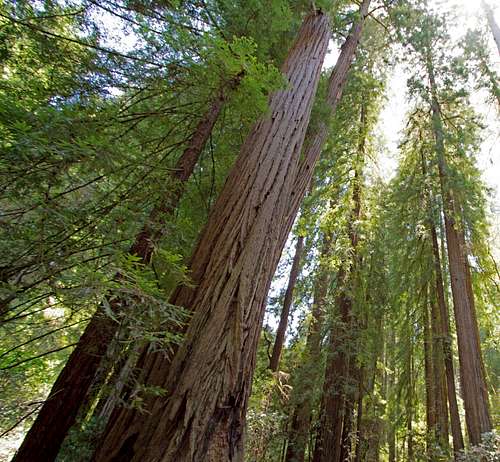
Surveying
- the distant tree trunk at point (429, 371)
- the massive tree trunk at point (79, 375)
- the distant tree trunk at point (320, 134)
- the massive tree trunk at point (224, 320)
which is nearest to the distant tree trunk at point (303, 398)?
the distant tree trunk at point (429, 371)

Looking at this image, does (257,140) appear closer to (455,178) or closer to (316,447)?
(455,178)

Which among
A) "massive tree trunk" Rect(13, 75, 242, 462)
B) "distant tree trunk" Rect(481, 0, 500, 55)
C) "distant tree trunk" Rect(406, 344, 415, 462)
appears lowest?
"massive tree trunk" Rect(13, 75, 242, 462)

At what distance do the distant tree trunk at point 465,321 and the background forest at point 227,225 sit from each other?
43 mm

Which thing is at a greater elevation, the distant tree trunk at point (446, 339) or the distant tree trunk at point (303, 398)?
the distant tree trunk at point (446, 339)

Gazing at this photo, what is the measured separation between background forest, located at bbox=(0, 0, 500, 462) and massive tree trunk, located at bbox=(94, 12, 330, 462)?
0.01 meters

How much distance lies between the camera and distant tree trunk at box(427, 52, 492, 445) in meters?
5.55

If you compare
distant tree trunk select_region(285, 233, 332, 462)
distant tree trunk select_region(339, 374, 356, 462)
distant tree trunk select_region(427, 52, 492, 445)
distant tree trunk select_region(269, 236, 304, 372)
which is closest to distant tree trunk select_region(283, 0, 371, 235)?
distant tree trunk select_region(427, 52, 492, 445)

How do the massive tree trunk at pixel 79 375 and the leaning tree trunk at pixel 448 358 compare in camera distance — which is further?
the leaning tree trunk at pixel 448 358

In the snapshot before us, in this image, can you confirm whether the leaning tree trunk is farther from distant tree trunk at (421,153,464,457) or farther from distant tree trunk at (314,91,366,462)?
distant tree trunk at (314,91,366,462)

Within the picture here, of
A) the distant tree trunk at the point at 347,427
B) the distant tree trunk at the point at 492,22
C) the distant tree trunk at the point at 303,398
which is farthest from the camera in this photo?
the distant tree trunk at the point at 492,22

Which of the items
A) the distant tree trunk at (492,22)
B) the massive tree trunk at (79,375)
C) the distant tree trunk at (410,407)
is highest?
the distant tree trunk at (492,22)

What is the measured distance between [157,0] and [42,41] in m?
1.36

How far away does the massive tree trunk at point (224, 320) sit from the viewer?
1.56m

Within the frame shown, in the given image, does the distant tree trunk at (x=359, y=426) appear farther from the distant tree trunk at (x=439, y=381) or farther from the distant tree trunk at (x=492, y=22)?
the distant tree trunk at (x=492, y=22)
